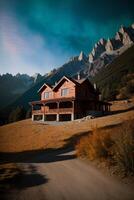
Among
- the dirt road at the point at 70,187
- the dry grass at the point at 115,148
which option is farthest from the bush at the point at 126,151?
the dirt road at the point at 70,187

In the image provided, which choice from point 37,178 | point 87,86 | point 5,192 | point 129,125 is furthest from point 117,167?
point 87,86

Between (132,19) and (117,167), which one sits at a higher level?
(132,19)

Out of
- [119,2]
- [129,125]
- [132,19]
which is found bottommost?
[129,125]

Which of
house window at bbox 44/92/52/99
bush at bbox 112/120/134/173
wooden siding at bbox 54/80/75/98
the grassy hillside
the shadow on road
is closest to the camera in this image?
the shadow on road

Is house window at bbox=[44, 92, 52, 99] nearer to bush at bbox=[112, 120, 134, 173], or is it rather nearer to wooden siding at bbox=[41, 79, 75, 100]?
wooden siding at bbox=[41, 79, 75, 100]

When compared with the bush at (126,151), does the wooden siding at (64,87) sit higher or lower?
higher

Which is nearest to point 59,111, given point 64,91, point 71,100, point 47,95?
point 71,100

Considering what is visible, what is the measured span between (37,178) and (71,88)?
113 ft

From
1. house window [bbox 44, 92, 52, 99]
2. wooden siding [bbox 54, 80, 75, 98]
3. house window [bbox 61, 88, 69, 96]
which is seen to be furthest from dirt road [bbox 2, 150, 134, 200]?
house window [bbox 44, 92, 52, 99]

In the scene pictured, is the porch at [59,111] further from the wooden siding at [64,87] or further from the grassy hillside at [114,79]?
the grassy hillside at [114,79]

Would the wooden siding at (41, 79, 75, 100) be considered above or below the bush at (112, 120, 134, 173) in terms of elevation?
above

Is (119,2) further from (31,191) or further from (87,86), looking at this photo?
(87,86)

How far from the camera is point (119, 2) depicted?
41.3 ft

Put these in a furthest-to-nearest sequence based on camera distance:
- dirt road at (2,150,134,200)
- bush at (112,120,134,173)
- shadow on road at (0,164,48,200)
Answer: bush at (112,120,134,173) → shadow on road at (0,164,48,200) → dirt road at (2,150,134,200)
